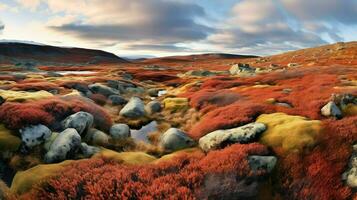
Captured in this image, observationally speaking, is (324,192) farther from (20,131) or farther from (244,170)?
(20,131)

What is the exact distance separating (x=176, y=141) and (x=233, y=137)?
387cm

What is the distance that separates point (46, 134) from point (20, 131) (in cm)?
141

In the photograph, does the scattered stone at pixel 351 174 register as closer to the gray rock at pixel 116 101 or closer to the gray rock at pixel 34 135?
the gray rock at pixel 34 135

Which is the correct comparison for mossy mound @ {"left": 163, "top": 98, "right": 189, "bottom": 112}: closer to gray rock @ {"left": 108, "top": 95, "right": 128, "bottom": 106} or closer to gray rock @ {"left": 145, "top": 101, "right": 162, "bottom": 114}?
gray rock @ {"left": 145, "top": 101, "right": 162, "bottom": 114}

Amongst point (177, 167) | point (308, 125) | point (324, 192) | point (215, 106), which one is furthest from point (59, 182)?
point (215, 106)

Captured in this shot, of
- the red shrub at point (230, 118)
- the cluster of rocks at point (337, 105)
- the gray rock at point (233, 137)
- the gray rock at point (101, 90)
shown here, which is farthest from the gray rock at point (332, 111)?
the gray rock at point (101, 90)

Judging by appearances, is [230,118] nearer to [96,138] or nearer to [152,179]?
[96,138]

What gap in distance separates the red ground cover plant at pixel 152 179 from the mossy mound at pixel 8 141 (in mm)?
5366

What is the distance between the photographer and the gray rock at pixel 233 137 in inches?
650

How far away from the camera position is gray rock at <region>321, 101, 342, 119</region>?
21.4 m

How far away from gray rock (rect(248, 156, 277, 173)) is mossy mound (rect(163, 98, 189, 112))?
766 inches

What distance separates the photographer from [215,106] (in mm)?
29844

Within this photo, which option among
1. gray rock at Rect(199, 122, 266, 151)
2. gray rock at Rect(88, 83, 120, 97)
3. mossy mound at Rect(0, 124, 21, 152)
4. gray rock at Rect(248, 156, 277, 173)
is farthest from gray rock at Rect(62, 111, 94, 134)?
gray rock at Rect(88, 83, 120, 97)

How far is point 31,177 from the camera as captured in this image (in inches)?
515
